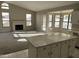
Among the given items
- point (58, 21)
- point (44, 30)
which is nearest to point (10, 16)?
point (44, 30)

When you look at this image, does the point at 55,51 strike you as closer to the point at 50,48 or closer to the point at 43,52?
the point at 50,48

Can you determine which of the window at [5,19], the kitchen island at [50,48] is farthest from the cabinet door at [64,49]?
the window at [5,19]

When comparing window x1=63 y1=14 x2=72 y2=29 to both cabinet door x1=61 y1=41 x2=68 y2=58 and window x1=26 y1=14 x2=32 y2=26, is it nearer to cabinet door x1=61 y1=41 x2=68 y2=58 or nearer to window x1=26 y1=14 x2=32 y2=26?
window x1=26 y1=14 x2=32 y2=26

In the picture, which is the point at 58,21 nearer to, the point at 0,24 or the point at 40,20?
the point at 40,20

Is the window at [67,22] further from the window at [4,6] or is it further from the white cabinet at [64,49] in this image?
the white cabinet at [64,49]

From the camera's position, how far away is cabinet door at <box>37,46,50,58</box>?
98.1 inches

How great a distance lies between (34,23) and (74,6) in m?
6.98

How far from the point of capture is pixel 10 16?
10.7 m

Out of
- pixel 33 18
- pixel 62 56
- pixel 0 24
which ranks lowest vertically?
pixel 62 56

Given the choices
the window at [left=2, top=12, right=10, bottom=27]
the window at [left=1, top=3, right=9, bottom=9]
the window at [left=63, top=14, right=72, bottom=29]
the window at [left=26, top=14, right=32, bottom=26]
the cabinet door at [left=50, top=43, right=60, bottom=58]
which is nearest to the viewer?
the cabinet door at [left=50, top=43, right=60, bottom=58]

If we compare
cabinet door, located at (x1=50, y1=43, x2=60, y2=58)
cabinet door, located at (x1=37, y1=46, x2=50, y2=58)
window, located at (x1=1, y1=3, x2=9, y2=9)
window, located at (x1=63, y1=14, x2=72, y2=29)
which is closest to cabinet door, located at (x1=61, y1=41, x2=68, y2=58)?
cabinet door, located at (x1=50, y1=43, x2=60, y2=58)

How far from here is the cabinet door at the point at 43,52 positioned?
249 cm

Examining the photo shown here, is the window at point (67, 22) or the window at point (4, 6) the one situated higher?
the window at point (4, 6)

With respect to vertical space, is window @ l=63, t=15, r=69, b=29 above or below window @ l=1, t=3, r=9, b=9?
below
